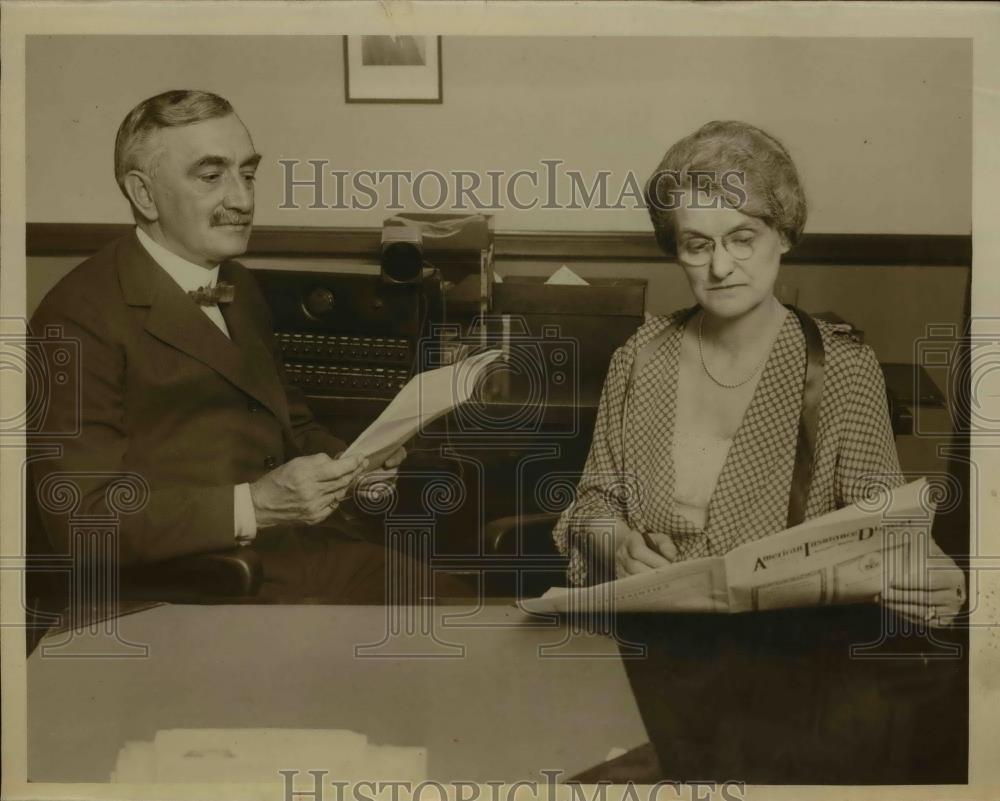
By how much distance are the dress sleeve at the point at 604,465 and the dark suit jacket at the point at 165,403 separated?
521 mm

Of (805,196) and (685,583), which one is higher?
(805,196)

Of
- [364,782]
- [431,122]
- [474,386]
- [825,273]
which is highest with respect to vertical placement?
[431,122]

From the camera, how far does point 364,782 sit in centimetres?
232

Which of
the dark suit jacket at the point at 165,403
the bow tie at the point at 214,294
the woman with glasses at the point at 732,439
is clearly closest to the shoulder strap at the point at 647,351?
the woman with glasses at the point at 732,439

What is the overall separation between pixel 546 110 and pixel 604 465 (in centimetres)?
74

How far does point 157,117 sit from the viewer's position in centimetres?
227

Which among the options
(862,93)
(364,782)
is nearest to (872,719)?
(364,782)

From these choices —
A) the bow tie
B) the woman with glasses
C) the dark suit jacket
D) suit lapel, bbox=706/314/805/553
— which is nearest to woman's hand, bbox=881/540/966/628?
the woman with glasses

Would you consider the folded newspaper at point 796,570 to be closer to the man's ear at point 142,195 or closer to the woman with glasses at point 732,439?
the woman with glasses at point 732,439

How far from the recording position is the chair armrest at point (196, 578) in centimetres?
223

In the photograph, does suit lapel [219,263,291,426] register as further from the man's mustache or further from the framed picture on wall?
the framed picture on wall

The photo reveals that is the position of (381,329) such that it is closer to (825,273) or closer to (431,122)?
(431,122)

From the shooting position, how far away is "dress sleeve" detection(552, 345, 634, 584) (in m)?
2.28

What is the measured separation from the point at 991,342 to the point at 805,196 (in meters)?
0.51
